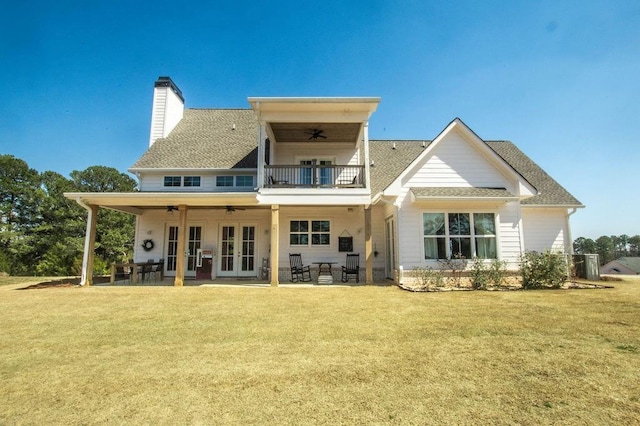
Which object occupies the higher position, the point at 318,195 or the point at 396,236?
the point at 318,195

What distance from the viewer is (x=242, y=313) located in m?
6.54

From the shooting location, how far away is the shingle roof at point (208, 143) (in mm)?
14656

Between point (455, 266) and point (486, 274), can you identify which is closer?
point (486, 274)

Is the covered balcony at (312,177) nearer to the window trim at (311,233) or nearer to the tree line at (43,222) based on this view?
the window trim at (311,233)

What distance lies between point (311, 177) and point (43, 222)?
2743cm

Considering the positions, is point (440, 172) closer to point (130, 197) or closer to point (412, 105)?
point (412, 105)

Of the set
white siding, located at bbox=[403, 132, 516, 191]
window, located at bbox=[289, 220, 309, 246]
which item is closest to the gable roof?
white siding, located at bbox=[403, 132, 516, 191]

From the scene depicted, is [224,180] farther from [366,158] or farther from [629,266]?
[629,266]

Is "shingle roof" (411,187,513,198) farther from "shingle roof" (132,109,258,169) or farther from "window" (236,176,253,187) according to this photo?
"shingle roof" (132,109,258,169)

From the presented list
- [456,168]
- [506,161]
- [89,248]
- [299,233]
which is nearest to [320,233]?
[299,233]

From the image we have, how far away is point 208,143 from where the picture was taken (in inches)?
629

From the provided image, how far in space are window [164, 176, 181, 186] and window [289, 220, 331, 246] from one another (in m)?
5.61

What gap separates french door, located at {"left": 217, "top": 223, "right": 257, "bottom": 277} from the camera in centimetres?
1427

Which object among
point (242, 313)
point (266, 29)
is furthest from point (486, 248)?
point (266, 29)
